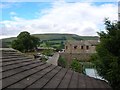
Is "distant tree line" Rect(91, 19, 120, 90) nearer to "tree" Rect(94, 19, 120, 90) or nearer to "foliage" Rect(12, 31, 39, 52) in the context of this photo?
"tree" Rect(94, 19, 120, 90)

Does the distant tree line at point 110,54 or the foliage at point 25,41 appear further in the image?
the foliage at point 25,41

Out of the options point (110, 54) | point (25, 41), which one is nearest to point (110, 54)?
point (110, 54)

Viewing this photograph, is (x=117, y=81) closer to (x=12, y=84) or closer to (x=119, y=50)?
(x=119, y=50)

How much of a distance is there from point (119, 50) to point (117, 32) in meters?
0.91

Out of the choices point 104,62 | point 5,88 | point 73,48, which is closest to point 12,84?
point 5,88

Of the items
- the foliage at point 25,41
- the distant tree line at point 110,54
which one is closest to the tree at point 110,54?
the distant tree line at point 110,54

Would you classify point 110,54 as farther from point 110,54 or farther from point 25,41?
point 25,41

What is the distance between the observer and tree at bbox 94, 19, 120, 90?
1095 centimetres

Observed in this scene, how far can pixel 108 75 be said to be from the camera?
11336 mm

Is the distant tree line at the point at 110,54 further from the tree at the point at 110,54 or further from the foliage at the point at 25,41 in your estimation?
the foliage at the point at 25,41

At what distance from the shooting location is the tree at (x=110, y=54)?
1095cm

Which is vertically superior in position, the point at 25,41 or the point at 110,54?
the point at 25,41

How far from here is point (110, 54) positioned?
11.6 metres

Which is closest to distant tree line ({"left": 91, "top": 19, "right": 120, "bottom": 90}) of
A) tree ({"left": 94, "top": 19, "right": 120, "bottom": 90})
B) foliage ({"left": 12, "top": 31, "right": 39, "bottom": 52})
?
tree ({"left": 94, "top": 19, "right": 120, "bottom": 90})
